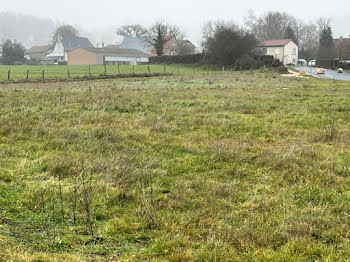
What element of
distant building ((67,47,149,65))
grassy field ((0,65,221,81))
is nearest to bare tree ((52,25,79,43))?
distant building ((67,47,149,65))

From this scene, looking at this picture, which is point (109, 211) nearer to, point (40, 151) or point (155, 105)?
point (40, 151)

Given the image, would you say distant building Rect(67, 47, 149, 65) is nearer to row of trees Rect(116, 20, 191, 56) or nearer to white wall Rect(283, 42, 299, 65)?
row of trees Rect(116, 20, 191, 56)

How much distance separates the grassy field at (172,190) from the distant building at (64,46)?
10889 centimetres

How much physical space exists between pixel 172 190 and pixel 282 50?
88606 millimetres

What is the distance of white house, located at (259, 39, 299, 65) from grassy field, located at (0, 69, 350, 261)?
81.7 metres

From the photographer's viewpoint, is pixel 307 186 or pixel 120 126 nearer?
pixel 307 186

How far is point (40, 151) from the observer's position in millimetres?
7516

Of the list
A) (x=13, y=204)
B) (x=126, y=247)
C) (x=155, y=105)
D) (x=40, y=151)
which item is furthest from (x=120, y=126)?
(x=126, y=247)

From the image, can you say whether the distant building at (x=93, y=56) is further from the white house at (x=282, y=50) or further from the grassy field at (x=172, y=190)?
the grassy field at (x=172, y=190)

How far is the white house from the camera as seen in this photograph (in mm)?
87062

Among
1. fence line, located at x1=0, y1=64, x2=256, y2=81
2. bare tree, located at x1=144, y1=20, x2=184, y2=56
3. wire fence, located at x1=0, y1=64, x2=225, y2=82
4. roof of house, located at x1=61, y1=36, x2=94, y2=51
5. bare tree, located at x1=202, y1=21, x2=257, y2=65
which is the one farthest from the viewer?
roof of house, located at x1=61, y1=36, x2=94, y2=51

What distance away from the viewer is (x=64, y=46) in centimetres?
11250

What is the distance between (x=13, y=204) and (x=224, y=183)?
10.4 ft

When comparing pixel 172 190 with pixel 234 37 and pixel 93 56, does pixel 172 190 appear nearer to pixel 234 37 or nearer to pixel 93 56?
pixel 234 37
